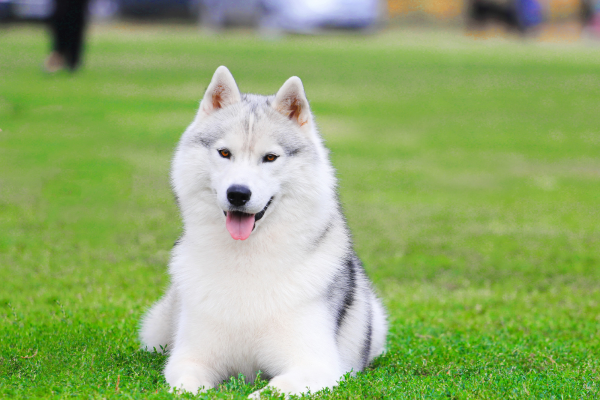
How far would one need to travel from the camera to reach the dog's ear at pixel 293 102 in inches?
193

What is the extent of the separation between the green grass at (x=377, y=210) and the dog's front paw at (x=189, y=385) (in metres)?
0.11

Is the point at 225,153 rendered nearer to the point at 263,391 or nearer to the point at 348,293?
the point at 348,293

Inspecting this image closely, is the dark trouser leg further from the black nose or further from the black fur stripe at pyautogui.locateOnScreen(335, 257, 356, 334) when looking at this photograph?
the black nose

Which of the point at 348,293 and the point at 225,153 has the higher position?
the point at 225,153

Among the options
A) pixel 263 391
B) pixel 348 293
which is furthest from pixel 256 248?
pixel 263 391

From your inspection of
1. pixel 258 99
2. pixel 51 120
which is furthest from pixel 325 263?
pixel 51 120

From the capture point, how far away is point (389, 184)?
13.7 metres

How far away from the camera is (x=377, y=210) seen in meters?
11.8

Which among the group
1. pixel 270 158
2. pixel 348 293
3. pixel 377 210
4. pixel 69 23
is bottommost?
pixel 377 210

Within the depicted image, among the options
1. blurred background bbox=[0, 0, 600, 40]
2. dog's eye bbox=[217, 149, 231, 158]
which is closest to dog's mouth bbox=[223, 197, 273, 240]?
dog's eye bbox=[217, 149, 231, 158]

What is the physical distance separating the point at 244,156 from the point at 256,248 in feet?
1.91

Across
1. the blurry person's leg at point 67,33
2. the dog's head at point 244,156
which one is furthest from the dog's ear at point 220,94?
the blurry person's leg at point 67,33

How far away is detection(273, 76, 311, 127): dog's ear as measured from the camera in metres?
4.89

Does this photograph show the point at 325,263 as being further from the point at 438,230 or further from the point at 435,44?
the point at 435,44
